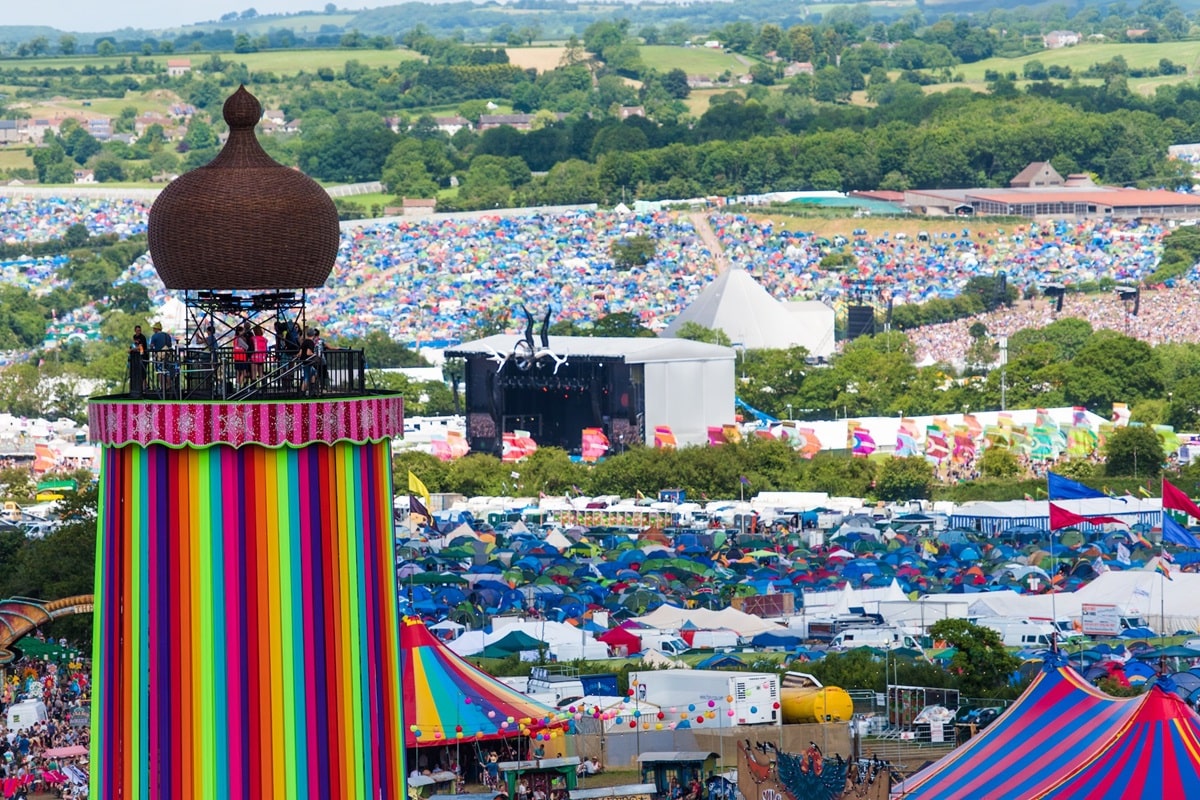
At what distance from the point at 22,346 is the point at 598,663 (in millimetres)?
84655

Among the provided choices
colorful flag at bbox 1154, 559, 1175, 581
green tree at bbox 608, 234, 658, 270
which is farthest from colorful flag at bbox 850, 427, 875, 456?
green tree at bbox 608, 234, 658, 270

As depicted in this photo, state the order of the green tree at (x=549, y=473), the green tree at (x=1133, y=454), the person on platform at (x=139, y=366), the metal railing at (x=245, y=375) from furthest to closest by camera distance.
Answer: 1. the green tree at (x=1133, y=454)
2. the green tree at (x=549, y=473)
3. the person on platform at (x=139, y=366)
4. the metal railing at (x=245, y=375)

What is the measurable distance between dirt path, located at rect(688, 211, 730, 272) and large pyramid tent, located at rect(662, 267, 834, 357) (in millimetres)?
18208

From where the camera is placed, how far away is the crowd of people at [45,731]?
99.3ft

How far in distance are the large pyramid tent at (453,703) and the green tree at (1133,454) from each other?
145 ft

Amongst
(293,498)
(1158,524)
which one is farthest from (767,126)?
(293,498)

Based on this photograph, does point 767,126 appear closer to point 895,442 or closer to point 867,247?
point 867,247

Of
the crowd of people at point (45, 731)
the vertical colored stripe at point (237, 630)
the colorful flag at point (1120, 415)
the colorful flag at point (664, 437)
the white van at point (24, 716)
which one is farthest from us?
the colorful flag at point (1120, 415)

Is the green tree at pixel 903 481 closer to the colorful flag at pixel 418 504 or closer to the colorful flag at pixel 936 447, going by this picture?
the colorful flag at pixel 936 447

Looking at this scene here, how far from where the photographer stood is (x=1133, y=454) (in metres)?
74.6

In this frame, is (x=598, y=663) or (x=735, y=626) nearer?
(x=598, y=663)

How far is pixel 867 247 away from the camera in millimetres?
135250

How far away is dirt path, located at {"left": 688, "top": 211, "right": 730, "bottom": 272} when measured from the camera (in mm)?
130375

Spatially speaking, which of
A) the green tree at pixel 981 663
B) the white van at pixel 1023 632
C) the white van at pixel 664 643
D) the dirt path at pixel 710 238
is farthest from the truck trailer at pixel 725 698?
the dirt path at pixel 710 238
